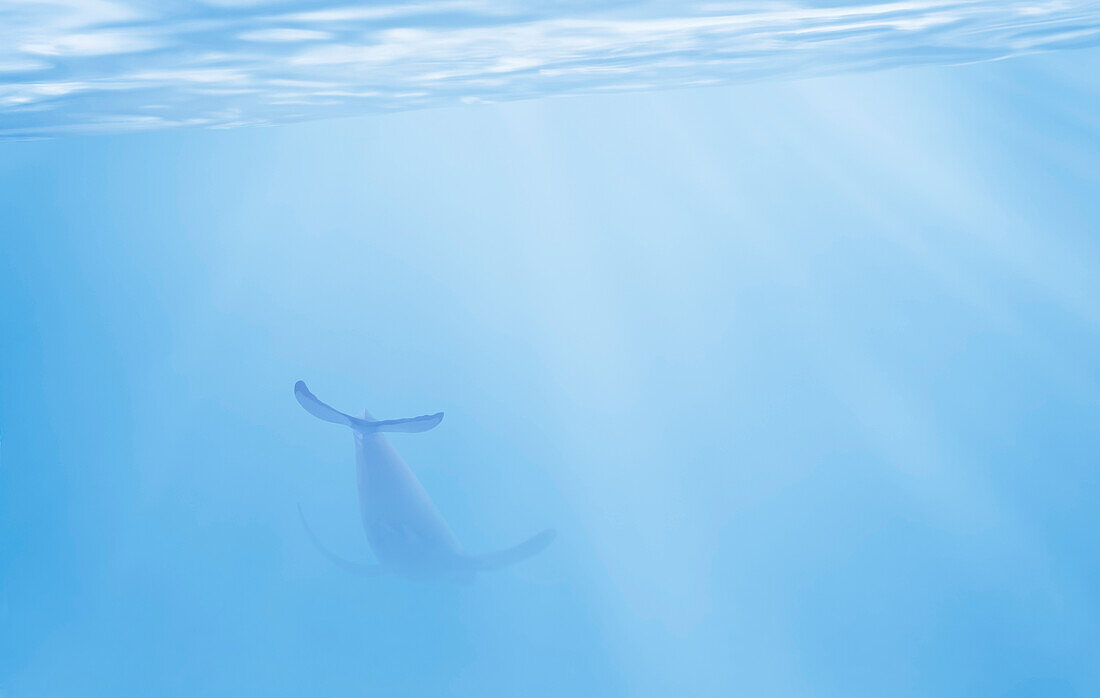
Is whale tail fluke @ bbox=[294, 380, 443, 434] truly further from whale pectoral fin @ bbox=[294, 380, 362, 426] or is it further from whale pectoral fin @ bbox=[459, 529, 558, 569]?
whale pectoral fin @ bbox=[459, 529, 558, 569]

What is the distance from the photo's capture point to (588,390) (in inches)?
1194

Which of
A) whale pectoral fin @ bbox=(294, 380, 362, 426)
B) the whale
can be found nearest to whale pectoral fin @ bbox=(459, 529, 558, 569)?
the whale

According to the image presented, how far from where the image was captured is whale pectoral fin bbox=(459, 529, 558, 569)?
6.78m

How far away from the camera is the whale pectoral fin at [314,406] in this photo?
4801 millimetres

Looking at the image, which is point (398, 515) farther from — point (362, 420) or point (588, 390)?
point (588, 390)

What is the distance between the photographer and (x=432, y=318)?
92.1 feet

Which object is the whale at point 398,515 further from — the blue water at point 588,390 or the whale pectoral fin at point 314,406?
the blue water at point 588,390

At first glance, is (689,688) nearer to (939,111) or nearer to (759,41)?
(759,41)

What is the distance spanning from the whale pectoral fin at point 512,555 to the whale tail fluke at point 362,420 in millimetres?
2014

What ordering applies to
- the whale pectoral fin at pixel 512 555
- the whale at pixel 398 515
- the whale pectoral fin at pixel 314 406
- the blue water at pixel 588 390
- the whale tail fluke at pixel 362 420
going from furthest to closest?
the blue water at pixel 588 390 → the whale pectoral fin at pixel 512 555 → the whale at pixel 398 515 → the whale pectoral fin at pixel 314 406 → the whale tail fluke at pixel 362 420

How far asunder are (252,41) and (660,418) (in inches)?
806

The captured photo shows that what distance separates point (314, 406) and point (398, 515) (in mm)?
1460

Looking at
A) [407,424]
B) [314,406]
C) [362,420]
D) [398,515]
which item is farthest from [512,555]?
[314,406]

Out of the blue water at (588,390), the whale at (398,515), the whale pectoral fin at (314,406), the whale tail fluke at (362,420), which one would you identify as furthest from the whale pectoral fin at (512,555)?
the blue water at (588,390)
